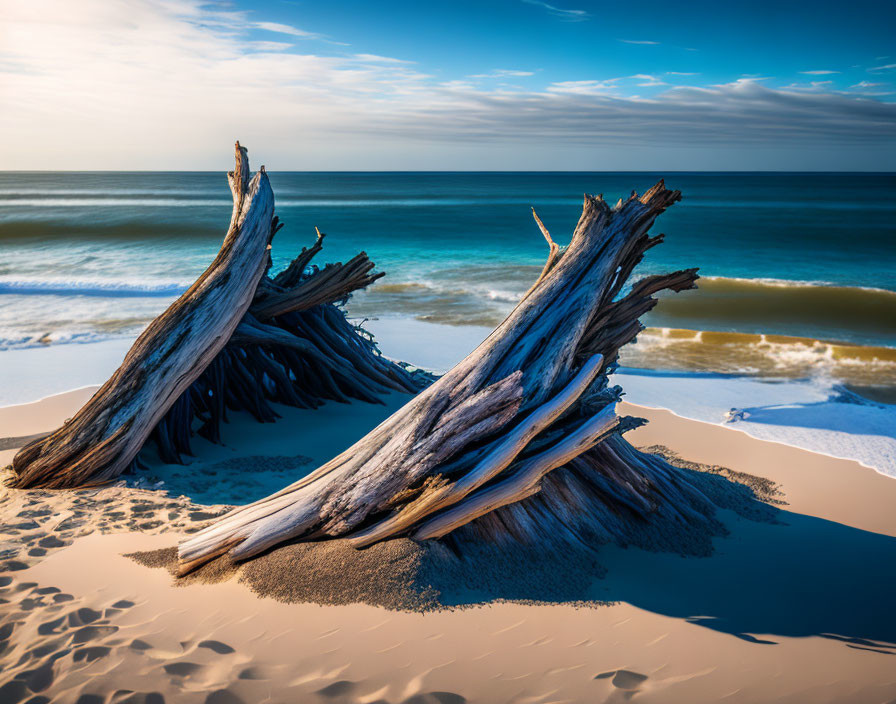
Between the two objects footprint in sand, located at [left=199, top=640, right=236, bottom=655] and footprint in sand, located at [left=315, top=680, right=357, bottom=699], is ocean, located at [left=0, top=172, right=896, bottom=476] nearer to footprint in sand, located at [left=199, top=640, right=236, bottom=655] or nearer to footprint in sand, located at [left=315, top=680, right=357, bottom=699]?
footprint in sand, located at [left=315, top=680, right=357, bottom=699]

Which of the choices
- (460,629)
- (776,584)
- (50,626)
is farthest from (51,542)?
(776,584)

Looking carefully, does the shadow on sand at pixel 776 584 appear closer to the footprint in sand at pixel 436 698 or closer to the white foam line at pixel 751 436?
the footprint in sand at pixel 436 698

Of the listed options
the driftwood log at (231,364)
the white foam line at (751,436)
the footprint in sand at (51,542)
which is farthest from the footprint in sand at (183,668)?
the white foam line at (751,436)

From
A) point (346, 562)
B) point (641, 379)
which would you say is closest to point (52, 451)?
point (346, 562)

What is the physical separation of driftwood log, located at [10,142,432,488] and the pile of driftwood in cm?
1

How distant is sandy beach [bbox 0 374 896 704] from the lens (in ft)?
8.04

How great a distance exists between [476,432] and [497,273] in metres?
17.4

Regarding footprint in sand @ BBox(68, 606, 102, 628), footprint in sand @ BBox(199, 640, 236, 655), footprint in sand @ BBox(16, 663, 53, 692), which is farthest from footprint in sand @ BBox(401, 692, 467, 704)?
footprint in sand @ BBox(68, 606, 102, 628)

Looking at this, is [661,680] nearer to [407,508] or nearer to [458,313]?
[407,508]

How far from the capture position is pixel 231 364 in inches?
215

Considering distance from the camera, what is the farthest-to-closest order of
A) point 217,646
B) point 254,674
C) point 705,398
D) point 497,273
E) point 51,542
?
1. point 497,273
2. point 705,398
3. point 51,542
4. point 217,646
5. point 254,674

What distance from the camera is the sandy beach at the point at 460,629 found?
8.04ft

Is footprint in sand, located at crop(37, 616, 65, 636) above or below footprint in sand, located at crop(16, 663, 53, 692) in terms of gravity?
above

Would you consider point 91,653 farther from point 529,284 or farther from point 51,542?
point 529,284
